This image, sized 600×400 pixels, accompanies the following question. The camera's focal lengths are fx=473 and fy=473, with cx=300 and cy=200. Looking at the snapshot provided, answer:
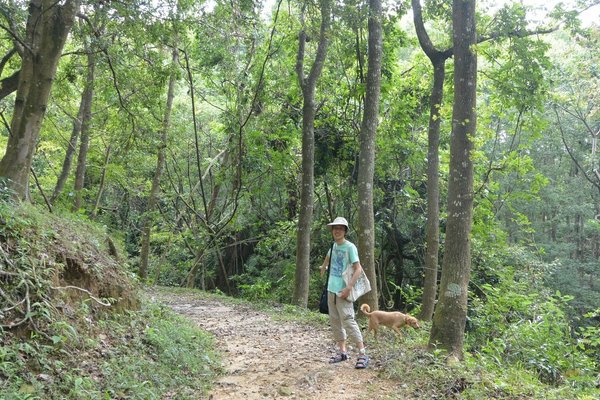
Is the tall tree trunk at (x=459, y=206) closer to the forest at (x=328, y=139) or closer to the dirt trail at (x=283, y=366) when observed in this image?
the forest at (x=328, y=139)

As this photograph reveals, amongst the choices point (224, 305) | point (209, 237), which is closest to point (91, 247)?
point (224, 305)

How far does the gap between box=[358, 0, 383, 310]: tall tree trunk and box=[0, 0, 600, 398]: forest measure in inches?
1.7

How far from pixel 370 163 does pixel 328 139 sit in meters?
6.44

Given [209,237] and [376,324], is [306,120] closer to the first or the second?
[376,324]

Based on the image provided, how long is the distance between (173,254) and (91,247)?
19.6m

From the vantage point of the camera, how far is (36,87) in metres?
7.05

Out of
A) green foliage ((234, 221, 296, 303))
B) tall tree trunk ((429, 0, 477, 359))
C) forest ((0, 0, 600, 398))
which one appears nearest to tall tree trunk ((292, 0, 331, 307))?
forest ((0, 0, 600, 398))

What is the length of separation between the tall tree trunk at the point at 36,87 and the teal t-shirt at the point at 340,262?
472 centimetres

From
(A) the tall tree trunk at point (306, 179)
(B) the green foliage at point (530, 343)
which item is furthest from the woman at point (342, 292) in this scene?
(A) the tall tree trunk at point (306, 179)

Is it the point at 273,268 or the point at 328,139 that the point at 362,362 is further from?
the point at 273,268

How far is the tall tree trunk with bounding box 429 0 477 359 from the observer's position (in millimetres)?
6652

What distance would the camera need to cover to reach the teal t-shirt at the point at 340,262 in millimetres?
6719

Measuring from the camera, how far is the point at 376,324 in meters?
7.82

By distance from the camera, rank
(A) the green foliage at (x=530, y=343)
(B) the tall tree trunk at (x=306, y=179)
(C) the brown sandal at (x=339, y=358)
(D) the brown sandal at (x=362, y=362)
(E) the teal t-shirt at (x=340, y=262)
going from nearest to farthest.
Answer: (D) the brown sandal at (x=362, y=362)
(E) the teal t-shirt at (x=340, y=262)
(C) the brown sandal at (x=339, y=358)
(A) the green foliage at (x=530, y=343)
(B) the tall tree trunk at (x=306, y=179)
